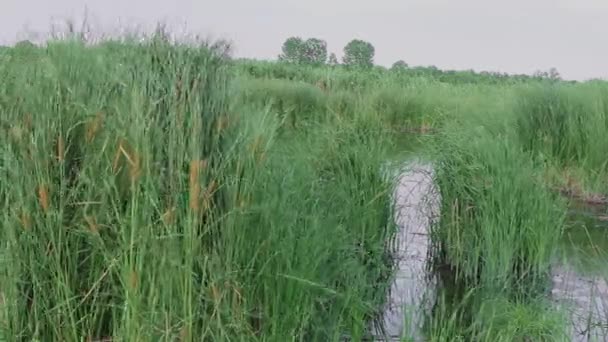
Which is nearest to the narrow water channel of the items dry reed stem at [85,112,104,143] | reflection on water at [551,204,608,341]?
reflection on water at [551,204,608,341]

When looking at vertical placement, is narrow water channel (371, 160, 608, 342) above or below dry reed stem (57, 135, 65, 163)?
below

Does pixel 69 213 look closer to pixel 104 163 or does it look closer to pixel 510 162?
pixel 104 163

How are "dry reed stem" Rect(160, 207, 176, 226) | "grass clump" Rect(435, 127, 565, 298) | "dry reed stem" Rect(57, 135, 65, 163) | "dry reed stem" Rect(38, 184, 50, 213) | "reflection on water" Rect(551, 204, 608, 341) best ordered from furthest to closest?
"grass clump" Rect(435, 127, 565, 298)
"reflection on water" Rect(551, 204, 608, 341)
"dry reed stem" Rect(57, 135, 65, 163)
"dry reed stem" Rect(38, 184, 50, 213)
"dry reed stem" Rect(160, 207, 176, 226)

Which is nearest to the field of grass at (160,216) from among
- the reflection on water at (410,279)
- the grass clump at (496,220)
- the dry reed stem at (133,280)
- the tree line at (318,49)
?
the dry reed stem at (133,280)

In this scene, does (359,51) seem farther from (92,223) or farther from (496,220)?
(92,223)

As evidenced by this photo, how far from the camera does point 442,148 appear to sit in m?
6.22

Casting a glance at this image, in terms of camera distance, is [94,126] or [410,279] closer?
[94,126]

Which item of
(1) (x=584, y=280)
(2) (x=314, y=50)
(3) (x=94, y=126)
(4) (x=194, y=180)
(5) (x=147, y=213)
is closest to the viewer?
(4) (x=194, y=180)

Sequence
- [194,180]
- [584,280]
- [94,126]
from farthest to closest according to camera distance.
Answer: [584,280], [94,126], [194,180]

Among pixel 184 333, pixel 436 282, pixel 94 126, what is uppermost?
pixel 94 126

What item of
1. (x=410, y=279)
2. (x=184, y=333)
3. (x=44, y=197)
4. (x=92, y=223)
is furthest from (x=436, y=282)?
(x=44, y=197)

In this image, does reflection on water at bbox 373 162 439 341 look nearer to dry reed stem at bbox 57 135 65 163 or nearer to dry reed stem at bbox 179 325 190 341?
dry reed stem at bbox 179 325 190 341

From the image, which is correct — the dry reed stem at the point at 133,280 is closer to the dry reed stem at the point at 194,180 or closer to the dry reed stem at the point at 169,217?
the dry reed stem at the point at 169,217

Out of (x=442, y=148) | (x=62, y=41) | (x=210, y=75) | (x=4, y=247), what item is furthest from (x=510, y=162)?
(x=4, y=247)
